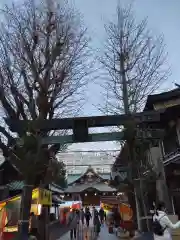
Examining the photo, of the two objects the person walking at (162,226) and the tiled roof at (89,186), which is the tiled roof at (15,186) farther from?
the tiled roof at (89,186)

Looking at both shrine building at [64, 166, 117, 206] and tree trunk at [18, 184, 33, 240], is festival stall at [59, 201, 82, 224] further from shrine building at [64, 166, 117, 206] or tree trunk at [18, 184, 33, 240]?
tree trunk at [18, 184, 33, 240]

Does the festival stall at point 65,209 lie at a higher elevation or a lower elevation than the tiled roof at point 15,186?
lower

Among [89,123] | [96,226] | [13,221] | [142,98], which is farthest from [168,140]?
[13,221]

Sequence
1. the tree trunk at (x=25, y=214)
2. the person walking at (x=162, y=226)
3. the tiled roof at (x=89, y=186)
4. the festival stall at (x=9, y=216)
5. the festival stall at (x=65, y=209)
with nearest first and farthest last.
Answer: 1. the person walking at (x=162, y=226)
2. the tree trunk at (x=25, y=214)
3. the festival stall at (x=9, y=216)
4. the festival stall at (x=65, y=209)
5. the tiled roof at (x=89, y=186)

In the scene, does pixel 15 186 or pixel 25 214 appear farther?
pixel 15 186

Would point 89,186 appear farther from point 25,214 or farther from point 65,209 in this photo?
point 25,214

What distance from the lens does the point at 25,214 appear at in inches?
343

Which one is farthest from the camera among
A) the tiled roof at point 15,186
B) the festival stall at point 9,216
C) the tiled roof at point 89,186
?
the tiled roof at point 89,186

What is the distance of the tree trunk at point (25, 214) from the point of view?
8379 mm

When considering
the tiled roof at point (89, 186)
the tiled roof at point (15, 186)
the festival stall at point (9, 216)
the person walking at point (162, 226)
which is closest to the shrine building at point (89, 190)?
the tiled roof at point (89, 186)

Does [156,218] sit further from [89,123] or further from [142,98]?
[142,98]

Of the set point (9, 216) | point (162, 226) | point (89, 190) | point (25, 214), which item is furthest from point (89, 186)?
point (162, 226)

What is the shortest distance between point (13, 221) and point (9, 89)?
5724 millimetres

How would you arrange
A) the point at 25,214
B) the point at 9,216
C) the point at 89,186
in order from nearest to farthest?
the point at 25,214, the point at 9,216, the point at 89,186
